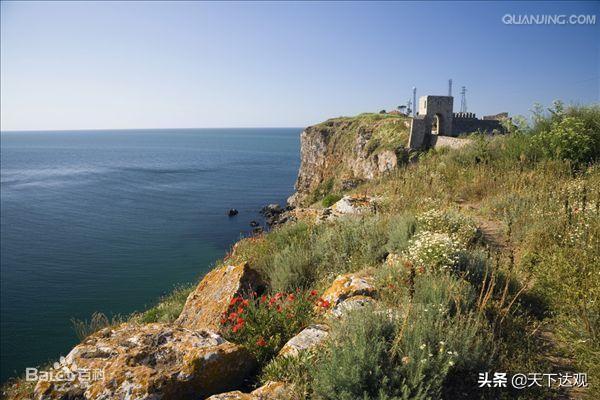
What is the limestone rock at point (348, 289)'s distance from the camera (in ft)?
16.9

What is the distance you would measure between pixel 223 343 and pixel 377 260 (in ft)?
11.3

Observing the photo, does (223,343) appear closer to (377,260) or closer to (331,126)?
(377,260)

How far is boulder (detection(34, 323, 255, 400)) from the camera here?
4.14m

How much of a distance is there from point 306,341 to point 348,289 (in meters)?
1.23

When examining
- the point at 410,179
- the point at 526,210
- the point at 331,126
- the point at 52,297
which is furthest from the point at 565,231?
the point at 331,126

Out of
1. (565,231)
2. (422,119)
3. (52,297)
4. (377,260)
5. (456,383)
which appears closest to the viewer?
(456,383)

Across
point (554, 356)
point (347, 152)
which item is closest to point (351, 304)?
point (554, 356)

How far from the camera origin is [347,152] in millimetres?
47406

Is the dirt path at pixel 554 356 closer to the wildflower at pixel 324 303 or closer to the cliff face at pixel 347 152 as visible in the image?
the wildflower at pixel 324 303

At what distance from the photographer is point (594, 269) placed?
4.99m

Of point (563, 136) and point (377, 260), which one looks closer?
point (377, 260)

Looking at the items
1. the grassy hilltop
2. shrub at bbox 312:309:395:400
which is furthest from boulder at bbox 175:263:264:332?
shrub at bbox 312:309:395:400

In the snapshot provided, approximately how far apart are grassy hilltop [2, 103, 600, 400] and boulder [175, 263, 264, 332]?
50 centimetres

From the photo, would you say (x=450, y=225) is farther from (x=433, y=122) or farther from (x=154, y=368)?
(x=433, y=122)
